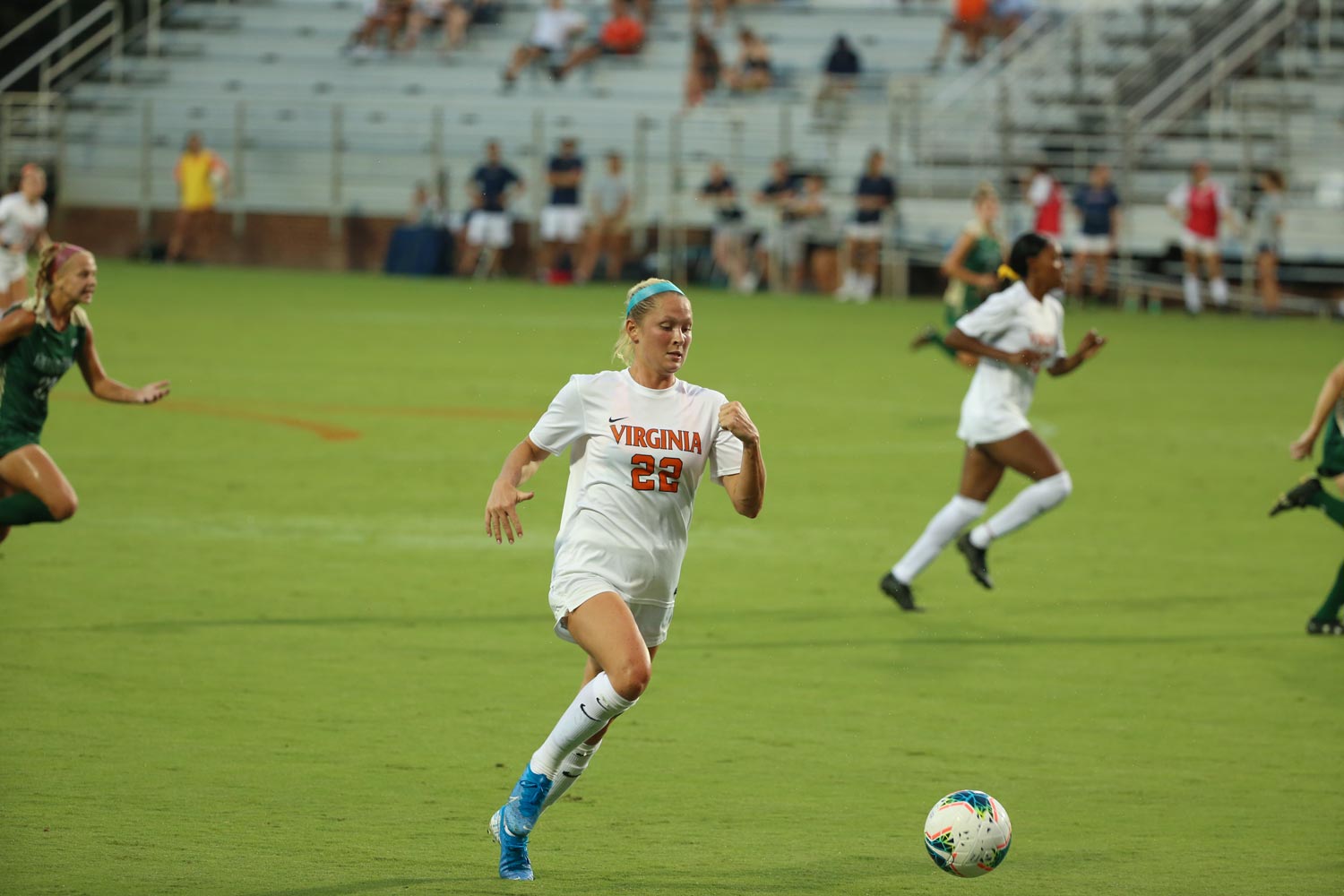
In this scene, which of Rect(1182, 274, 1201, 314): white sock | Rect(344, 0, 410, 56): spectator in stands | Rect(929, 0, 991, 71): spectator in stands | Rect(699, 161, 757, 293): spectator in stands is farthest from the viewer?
Rect(344, 0, 410, 56): spectator in stands

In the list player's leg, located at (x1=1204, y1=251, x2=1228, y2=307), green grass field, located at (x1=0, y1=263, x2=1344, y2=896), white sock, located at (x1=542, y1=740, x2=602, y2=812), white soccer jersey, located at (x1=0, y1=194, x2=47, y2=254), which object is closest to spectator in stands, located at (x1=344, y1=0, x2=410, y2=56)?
player's leg, located at (x1=1204, y1=251, x2=1228, y2=307)

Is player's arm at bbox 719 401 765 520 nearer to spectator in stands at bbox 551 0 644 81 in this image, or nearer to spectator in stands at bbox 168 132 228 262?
spectator in stands at bbox 168 132 228 262

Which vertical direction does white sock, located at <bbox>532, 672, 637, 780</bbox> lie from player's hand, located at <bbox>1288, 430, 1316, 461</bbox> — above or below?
below

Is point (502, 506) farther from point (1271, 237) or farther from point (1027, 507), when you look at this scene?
point (1271, 237)

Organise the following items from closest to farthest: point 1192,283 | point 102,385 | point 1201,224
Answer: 1. point 102,385
2. point 1201,224
3. point 1192,283

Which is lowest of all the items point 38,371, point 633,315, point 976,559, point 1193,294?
point 1193,294

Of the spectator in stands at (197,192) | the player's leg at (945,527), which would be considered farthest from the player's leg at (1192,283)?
the player's leg at (945,527)

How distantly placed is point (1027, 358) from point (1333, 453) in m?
1.66

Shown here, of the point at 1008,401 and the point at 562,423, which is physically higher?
the point at 562,423

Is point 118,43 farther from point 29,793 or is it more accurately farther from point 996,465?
point 29,793

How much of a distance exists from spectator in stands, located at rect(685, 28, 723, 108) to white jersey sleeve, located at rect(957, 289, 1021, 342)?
2959 centimetres

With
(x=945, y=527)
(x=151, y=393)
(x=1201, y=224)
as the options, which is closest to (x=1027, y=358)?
(x=945, y=527)

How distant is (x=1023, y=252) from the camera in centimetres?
1103

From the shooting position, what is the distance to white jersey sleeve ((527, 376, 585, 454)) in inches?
254
